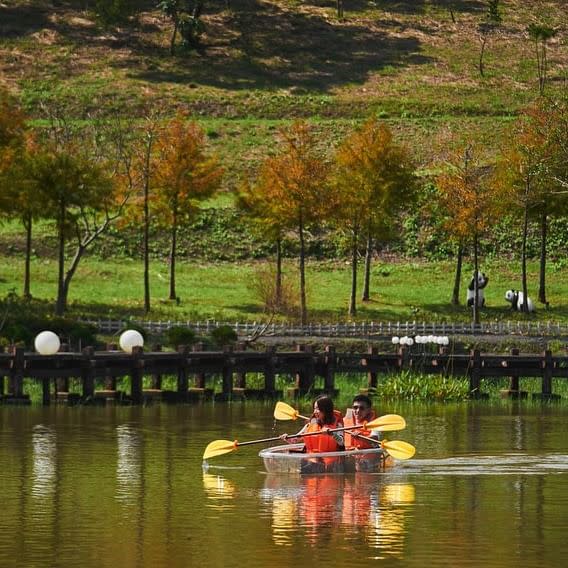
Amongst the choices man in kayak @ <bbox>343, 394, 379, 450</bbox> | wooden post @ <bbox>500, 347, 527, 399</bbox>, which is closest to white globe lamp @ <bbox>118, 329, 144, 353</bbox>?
wooden post @ <bbox>500, 347, 527, 399</bbox>

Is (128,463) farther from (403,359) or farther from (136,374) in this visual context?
(403,359)

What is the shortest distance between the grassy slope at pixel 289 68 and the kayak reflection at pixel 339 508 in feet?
279

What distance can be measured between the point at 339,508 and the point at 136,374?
25.6 meters

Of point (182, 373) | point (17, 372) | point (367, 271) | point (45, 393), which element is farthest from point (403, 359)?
point (367, 271)

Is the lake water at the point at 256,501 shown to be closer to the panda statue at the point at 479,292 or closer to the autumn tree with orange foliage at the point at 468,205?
the autumn tree with orange foliage at the point at 468,205

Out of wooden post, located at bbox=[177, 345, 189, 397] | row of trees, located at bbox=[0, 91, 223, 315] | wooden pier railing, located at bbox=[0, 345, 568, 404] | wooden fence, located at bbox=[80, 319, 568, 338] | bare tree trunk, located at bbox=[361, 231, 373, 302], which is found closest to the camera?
wooden pier railing, located at bbox=[0, 345, 568, 404]

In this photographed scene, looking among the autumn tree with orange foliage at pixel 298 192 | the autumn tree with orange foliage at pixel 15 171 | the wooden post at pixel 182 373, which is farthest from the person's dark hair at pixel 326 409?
the autumn tree with orange foliage at pixel 298 192

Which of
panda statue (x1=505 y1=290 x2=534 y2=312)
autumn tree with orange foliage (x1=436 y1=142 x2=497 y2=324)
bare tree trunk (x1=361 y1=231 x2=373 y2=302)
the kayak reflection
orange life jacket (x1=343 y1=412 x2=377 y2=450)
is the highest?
autumn tree with orange foliage (x1=436 y1=142 x2=497 y2=324)

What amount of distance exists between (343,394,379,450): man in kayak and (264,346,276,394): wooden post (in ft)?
69.9

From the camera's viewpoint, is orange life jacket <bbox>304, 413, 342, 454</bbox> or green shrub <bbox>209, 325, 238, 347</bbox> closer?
orange life jacket <bbox>304, 413, 342, 454</bbox>

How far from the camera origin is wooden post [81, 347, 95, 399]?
56.5 meters

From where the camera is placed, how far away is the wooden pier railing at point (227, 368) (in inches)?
2216

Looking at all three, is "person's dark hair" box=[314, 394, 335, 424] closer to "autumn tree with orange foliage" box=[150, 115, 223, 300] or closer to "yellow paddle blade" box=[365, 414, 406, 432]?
"yellow paddle blade" box=[365, 414, 406, 432]

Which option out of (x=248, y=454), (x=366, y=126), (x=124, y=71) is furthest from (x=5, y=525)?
(x=124, y=71)
